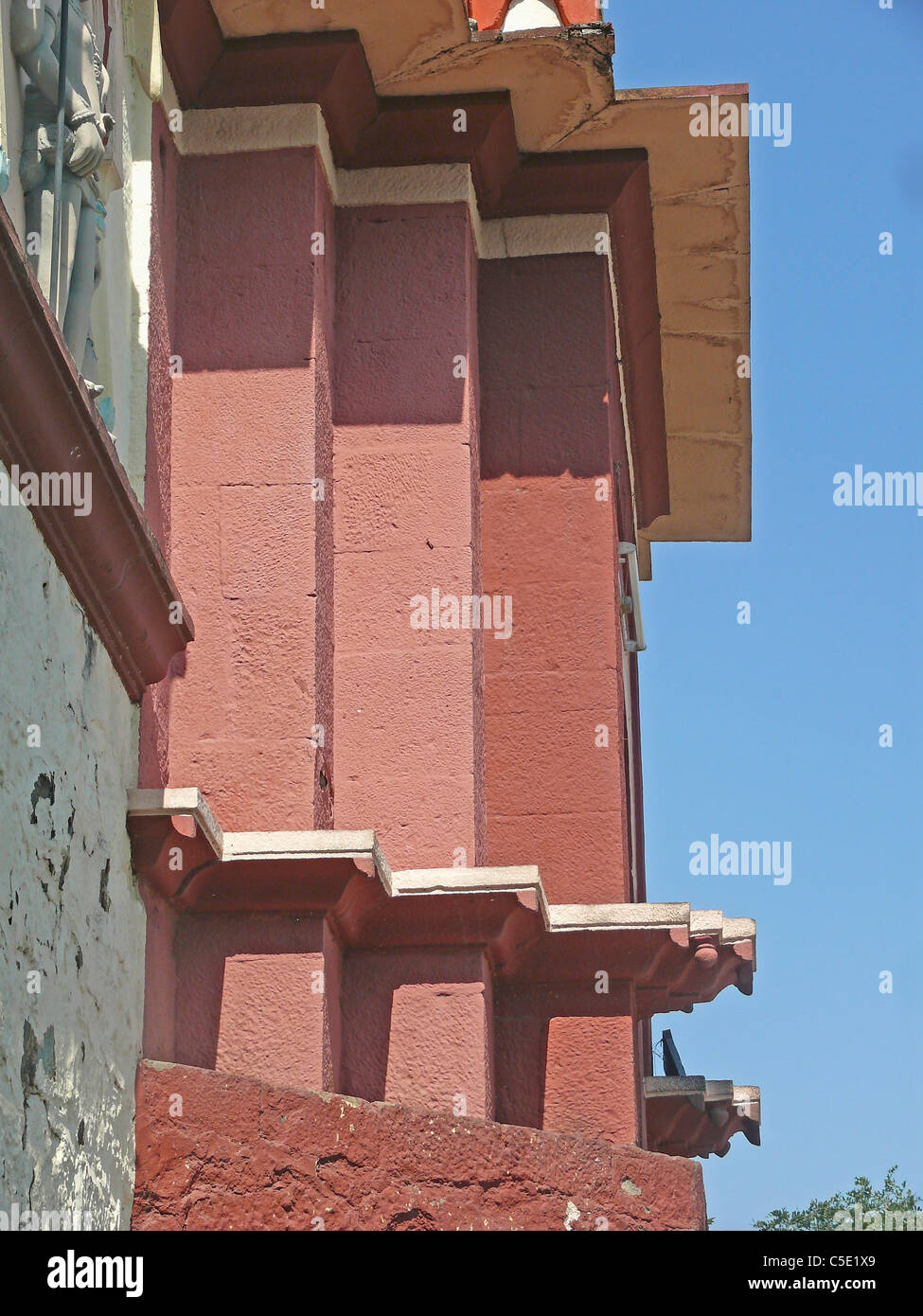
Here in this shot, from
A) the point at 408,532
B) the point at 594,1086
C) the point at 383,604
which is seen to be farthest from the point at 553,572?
the point at 594,1086

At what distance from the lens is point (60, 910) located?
201 inches

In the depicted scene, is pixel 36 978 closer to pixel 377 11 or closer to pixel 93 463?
pixel 93 463

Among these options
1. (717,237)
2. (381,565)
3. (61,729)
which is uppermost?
(717,237)

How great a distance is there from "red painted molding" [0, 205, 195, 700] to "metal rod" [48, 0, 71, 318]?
773mm

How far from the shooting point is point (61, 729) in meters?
5.24

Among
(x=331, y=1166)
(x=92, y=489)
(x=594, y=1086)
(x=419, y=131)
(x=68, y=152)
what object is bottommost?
(x=331, y=1166)

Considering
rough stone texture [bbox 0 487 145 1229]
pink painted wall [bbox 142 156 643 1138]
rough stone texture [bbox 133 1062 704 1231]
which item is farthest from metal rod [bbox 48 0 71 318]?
rough stone texture [bbox 133 1062 704 1231]

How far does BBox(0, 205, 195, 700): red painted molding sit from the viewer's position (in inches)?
181

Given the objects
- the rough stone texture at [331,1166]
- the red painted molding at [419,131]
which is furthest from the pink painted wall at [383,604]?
the rough stone texture at [331,1166]

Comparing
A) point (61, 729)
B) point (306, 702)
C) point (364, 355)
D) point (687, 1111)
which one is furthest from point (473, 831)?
point (687, 1111)

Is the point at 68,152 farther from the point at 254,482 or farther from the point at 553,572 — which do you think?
the point at 553,572

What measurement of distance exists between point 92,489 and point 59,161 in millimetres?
1165

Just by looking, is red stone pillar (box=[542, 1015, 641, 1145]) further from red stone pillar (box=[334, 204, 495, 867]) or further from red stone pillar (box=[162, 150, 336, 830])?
red stone pillar (box=[162, 150, 336, 830])
